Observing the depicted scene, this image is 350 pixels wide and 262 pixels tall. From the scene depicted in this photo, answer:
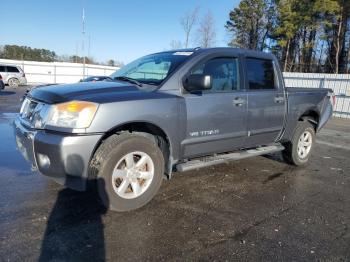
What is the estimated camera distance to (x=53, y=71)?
30688 millimetres

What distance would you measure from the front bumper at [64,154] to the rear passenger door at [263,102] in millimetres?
2446

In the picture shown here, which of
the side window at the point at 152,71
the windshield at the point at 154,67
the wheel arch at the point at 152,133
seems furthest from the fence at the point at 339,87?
the wheel arch at the point at 152,133

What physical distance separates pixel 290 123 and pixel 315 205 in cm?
174

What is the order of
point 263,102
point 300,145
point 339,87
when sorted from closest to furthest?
1. point 263,102
2. point 300,145
3. point 339,87

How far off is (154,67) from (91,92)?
1257 millimetres

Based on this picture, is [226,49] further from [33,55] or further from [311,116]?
[33,55]

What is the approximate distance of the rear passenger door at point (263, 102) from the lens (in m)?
4.95

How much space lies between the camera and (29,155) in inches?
145

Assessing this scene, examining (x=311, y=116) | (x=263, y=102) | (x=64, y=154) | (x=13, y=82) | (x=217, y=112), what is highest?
(x=263, y=102)

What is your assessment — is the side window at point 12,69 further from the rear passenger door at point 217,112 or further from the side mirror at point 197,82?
the side mirror at point 197,82

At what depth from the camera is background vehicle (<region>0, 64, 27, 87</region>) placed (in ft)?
79.0

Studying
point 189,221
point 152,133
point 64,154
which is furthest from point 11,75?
point 189,221

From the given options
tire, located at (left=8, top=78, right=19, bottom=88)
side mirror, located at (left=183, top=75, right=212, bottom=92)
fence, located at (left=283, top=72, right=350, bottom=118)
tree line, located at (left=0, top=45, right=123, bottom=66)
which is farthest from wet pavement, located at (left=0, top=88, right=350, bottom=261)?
tree line, located at (left=0, top=45, right=123, bottom=66)

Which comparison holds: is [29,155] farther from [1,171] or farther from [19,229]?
[1,171]
